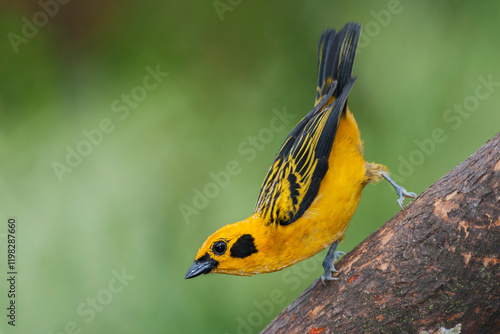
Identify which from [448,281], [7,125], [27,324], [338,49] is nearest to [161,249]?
Result: [27,324]

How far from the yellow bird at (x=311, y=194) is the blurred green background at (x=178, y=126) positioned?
127 centimetres

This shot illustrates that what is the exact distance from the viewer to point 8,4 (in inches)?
185

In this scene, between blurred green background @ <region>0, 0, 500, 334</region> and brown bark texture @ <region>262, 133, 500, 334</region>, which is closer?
brown bark texture @ <region>262, 133, 500, 334</region>

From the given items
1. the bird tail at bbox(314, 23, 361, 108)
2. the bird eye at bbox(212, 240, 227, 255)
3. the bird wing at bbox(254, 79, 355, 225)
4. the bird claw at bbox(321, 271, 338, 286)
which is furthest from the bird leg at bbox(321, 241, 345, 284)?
the bird tail at bbox(314, 23, 361, 108)

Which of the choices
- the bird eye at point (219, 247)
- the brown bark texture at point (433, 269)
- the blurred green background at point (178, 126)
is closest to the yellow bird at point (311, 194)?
the bird eye at point (219, 247)

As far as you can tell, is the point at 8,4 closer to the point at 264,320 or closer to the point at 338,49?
the point at 338,49

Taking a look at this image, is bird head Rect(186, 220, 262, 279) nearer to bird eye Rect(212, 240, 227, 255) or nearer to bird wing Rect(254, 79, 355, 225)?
bird eye Rect(212, 240, 227, 255)

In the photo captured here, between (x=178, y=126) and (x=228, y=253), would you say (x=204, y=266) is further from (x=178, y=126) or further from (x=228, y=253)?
(x=178, y=126)

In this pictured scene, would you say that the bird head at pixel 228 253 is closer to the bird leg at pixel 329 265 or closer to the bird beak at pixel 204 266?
the bird beak at pixel 204 266

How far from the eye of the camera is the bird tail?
9.89ft

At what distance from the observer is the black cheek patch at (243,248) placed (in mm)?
2443

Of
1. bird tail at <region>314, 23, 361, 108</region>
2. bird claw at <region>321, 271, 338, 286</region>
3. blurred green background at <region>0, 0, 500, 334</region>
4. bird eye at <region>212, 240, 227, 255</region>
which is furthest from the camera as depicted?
blurred green background at <region>0, 0, 500, 334</region>

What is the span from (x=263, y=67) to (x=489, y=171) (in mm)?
2869

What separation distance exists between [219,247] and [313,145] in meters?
0.78
